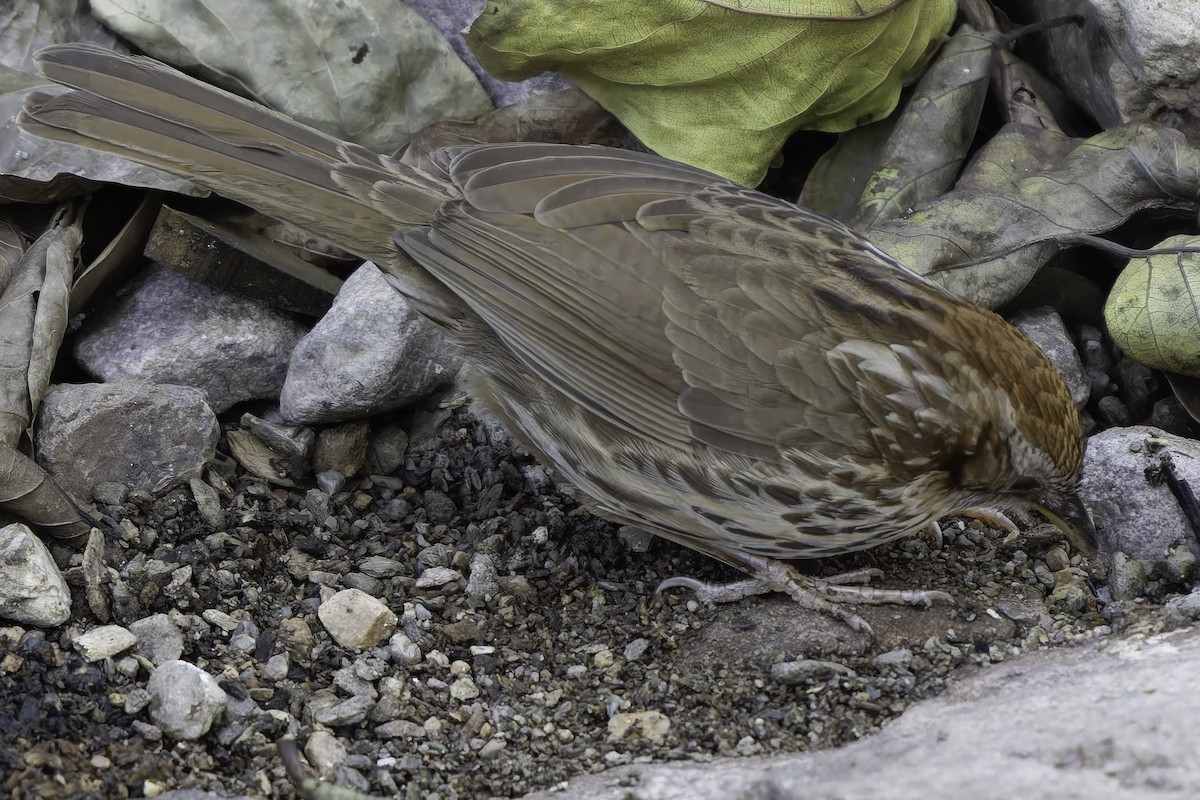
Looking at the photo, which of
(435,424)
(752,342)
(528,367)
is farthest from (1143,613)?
(435,424)

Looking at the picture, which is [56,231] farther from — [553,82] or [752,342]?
[752,342]

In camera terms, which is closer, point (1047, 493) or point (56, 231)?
point (1047, 493)

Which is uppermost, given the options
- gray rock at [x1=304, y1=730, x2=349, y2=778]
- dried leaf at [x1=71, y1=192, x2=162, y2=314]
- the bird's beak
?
the bird's beak

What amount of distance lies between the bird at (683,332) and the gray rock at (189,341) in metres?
0.66

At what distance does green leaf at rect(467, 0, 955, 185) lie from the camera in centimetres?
416

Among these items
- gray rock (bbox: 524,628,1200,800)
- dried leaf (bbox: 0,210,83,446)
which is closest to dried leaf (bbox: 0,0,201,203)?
dried leaf (bbox: 0,210,83,446)

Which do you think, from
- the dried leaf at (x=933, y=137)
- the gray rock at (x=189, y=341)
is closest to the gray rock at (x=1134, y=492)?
the dried leaf at (x=933, y=137)

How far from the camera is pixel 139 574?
11.0ft

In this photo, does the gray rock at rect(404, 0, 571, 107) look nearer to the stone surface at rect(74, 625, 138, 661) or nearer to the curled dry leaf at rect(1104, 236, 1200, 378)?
the curled dry leaf at rect(1104, 236, 1200, 378)

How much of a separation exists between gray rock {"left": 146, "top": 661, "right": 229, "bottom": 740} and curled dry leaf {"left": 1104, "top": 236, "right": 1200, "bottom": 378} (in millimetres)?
2803

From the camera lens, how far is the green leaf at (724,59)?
13.6ft

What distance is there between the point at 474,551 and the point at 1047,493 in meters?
1.68

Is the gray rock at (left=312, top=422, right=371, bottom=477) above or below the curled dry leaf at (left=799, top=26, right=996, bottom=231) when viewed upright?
below

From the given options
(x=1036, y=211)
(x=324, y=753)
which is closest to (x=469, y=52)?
(x=1036, y=211)
